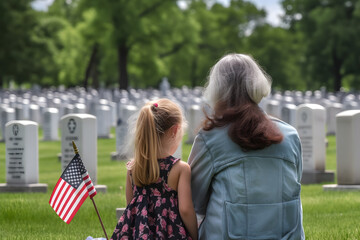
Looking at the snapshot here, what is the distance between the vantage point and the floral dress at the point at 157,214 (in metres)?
4.74

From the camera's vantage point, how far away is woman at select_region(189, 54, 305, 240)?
4.50m

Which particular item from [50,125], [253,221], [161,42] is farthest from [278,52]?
[253,221]

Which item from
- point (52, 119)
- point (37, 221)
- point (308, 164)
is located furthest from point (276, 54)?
point (37, 221)

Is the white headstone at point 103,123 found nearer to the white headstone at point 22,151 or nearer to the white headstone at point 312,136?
the white headstone at point 312,136

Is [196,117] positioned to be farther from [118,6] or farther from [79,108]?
[118,6]

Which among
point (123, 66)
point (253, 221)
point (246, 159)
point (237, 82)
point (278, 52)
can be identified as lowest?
point (253, 221)

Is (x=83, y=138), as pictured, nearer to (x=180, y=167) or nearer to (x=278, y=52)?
(x=180, y=167)

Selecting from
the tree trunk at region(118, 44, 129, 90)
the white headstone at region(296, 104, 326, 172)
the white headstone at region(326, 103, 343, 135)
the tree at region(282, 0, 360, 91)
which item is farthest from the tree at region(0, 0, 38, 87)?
the white headstone at region(296, 104, 326, 172)

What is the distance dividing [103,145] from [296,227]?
17.7m

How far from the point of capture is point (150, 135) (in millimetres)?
4723

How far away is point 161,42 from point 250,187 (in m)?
57.6

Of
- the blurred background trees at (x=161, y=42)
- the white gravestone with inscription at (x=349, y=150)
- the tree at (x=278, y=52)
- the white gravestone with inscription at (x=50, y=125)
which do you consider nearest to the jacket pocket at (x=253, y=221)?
the white gravestone with inscription at (x=349, y=150)

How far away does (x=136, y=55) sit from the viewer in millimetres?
61906

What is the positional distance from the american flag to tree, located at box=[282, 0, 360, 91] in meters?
53.2
